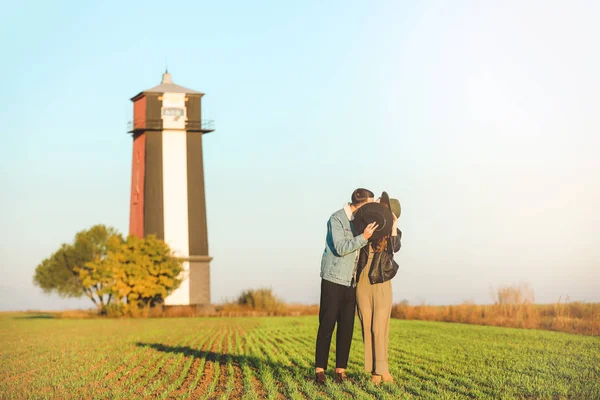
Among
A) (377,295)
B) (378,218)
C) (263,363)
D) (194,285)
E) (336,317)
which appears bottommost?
(263,363)

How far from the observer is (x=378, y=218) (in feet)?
33.4

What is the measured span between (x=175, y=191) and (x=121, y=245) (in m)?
4.18

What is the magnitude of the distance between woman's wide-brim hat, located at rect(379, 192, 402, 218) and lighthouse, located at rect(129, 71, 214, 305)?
39.3 m

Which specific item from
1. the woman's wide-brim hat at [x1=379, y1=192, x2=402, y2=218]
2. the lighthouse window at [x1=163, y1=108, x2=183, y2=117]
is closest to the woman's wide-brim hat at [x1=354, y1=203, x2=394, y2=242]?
the woman's wide-brim hat at [x1=379, y1=192, x2=402, y2=218]

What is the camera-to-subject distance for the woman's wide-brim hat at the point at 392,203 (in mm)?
10367

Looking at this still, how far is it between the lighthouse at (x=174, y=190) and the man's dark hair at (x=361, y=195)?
3910 cm

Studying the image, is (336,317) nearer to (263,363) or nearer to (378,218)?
(378,218)

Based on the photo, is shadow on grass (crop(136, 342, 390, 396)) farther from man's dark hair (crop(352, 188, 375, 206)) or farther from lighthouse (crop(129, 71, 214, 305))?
lighthouse (crop(129, 71, 214, 305))

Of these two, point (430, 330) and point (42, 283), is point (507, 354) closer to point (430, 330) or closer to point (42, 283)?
point (430, 330)

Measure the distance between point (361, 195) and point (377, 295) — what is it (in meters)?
1.13

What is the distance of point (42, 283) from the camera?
54.3 meters

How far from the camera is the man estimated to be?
10352mm

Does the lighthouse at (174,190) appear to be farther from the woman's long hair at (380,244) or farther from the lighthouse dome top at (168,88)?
the woman's long hair at (380,244)

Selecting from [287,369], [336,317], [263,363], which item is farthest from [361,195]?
[263,363]
